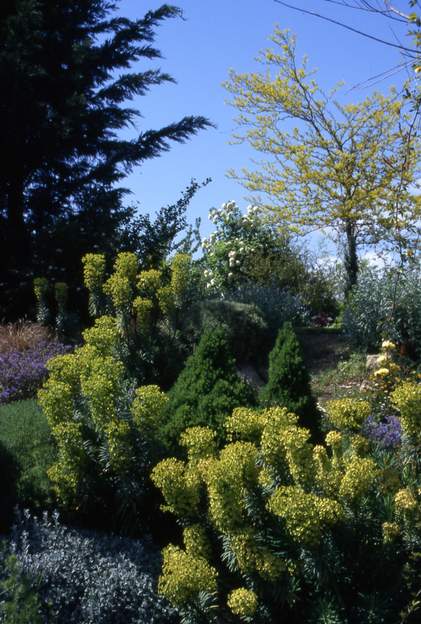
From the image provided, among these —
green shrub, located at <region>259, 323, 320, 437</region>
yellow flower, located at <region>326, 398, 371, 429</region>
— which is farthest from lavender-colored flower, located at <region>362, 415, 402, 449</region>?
yellow flower, located at <region>326, 398, 371, 429</region>

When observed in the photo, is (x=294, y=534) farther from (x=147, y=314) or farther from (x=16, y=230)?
(x=16, y=230)

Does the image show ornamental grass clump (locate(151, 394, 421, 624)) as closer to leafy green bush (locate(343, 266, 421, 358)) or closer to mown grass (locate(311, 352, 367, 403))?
mown grass (locate(311, 352, 367, 403))

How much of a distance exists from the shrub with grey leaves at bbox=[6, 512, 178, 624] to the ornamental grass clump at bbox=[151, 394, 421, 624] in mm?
229

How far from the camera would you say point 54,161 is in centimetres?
1141

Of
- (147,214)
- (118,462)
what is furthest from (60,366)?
(147,214)

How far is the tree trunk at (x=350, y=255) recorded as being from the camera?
13656 mm

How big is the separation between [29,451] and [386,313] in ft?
18.2

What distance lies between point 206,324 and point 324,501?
4.73 m

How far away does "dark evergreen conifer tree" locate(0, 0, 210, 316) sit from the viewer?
1027 cm

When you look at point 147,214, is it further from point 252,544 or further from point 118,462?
point 252,544

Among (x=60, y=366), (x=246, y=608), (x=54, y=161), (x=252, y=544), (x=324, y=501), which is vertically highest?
(x=54, y=161)

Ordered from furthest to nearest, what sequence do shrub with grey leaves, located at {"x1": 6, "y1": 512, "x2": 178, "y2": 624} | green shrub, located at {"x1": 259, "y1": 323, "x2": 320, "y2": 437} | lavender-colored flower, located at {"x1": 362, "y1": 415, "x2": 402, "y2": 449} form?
lavender-colored flower, located at {"x1": 362, "y1": 415, "x2": 402, "y2": 449}
green shrub, located at {"x1": 259, "y1": 323, "x2": 320, "y2": 437}
shrub with grey leaves, located at {"x1": 6, "y1": 512, "x2": 178, "y2": 624}

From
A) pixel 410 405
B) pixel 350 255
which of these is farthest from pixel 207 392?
pixel 350 255

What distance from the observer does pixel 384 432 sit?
5.64 meters
